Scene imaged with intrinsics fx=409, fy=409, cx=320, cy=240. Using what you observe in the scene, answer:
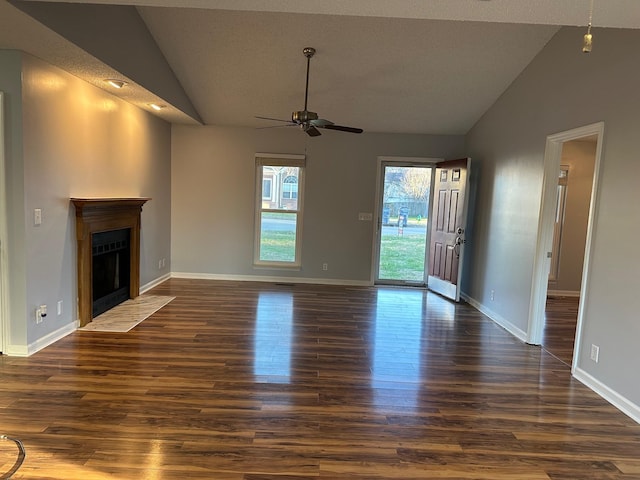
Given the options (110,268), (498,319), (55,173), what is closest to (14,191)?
(55,173)

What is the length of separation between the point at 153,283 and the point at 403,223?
13.5ft

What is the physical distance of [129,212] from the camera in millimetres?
5035

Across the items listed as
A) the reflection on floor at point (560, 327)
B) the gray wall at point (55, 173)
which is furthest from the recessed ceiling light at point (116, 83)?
the reflection on floor at point (560, 327)

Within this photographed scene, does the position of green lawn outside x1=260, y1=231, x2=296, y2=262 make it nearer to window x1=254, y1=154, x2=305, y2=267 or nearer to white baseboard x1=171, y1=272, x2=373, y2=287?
window x1=254, y1=154, x2=305, y2=267

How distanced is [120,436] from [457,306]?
4.63 metres

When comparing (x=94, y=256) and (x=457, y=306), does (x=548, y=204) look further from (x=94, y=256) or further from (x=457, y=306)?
(x=94, y=256)

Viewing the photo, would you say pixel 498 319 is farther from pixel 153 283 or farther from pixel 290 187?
pixel 153 283

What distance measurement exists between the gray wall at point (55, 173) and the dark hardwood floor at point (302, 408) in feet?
1.51

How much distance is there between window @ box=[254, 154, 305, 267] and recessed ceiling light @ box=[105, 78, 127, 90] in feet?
9.08

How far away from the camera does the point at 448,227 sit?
20.2 ft

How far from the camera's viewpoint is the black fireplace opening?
14.7 ft

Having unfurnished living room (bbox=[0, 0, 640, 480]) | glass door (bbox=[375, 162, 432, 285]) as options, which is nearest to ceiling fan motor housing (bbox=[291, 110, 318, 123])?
unfurnished living room (bbox=[0, 0, 640, 480])

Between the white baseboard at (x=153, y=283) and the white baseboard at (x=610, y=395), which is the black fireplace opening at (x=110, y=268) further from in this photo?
the white baseboard at (x=610, y=395)

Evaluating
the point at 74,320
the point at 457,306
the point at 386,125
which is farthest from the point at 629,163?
the point at 74,320
